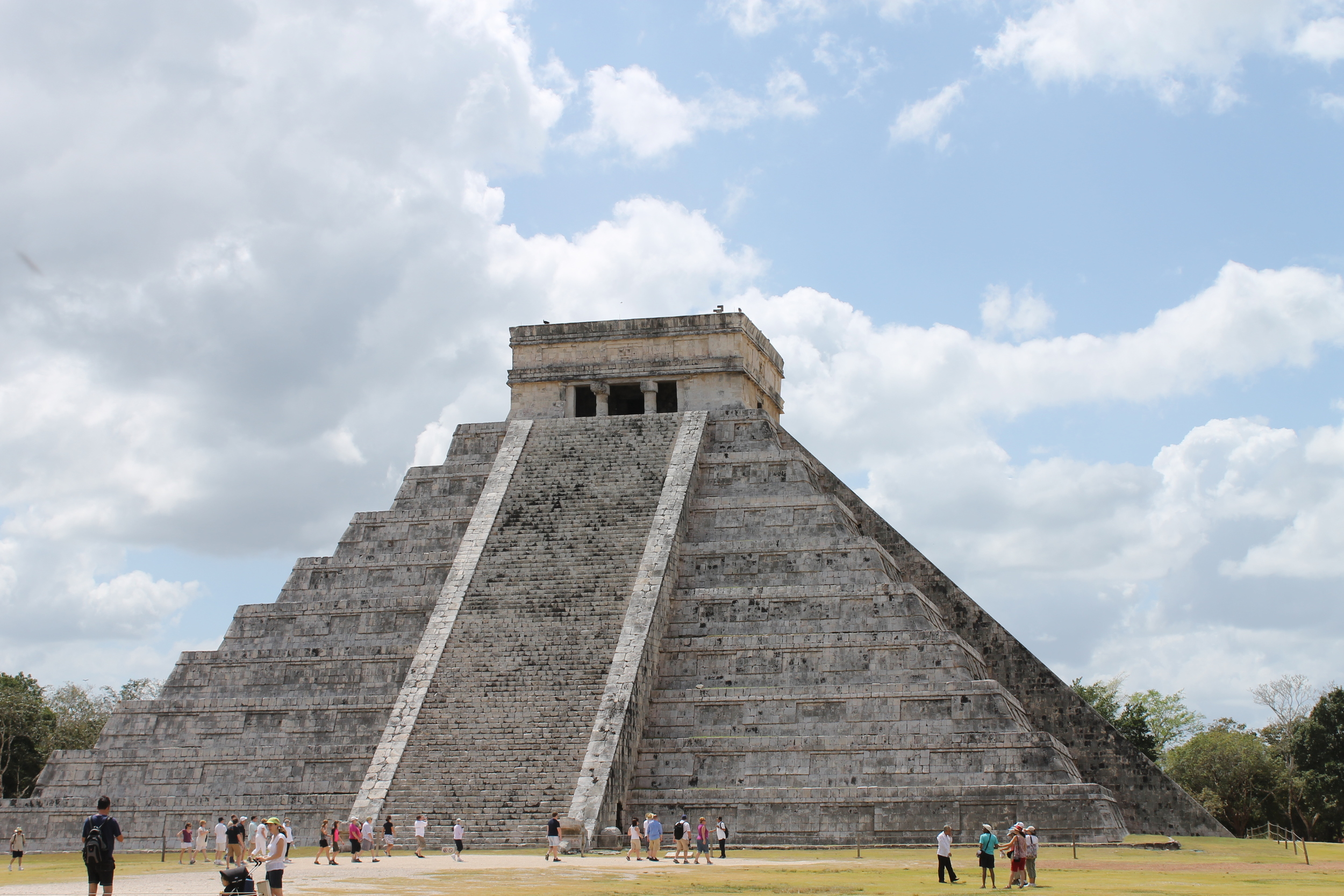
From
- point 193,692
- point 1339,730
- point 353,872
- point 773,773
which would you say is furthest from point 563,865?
point 1339,730

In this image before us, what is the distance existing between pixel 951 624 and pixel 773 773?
264 inches

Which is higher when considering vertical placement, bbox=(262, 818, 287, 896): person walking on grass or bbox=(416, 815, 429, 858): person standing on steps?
bbox=(262, 818, 287, 896): person walking on grass

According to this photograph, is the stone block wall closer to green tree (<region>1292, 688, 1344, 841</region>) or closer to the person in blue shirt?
the person in blue shirt

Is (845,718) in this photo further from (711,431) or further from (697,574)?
(711,431)

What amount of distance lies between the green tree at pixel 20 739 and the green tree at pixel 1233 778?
109 ft

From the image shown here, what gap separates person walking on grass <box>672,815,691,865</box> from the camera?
57.6 ft

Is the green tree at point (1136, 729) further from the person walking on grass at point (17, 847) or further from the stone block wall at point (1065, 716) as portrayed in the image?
the person walking on grass at point (17, 847)

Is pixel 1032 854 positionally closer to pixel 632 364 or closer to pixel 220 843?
pixel 220 843

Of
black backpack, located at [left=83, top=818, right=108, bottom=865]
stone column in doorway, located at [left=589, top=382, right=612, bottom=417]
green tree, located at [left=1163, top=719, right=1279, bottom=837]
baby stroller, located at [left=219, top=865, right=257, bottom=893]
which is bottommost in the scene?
green tree, located at [left=1163, top=719, right=1279, bottom=837]

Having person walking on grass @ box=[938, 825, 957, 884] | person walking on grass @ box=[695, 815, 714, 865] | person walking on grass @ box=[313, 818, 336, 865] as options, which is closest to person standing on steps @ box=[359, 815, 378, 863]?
person walking on grass @ box=[313, 818, 336, 865]

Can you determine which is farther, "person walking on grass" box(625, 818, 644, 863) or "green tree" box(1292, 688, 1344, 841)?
"green tree" box(1292, 688, 1344, 841)

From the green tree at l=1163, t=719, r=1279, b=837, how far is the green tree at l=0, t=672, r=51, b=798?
33179 mm

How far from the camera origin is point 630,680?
2025 centimetres

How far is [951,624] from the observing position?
2512 cm
